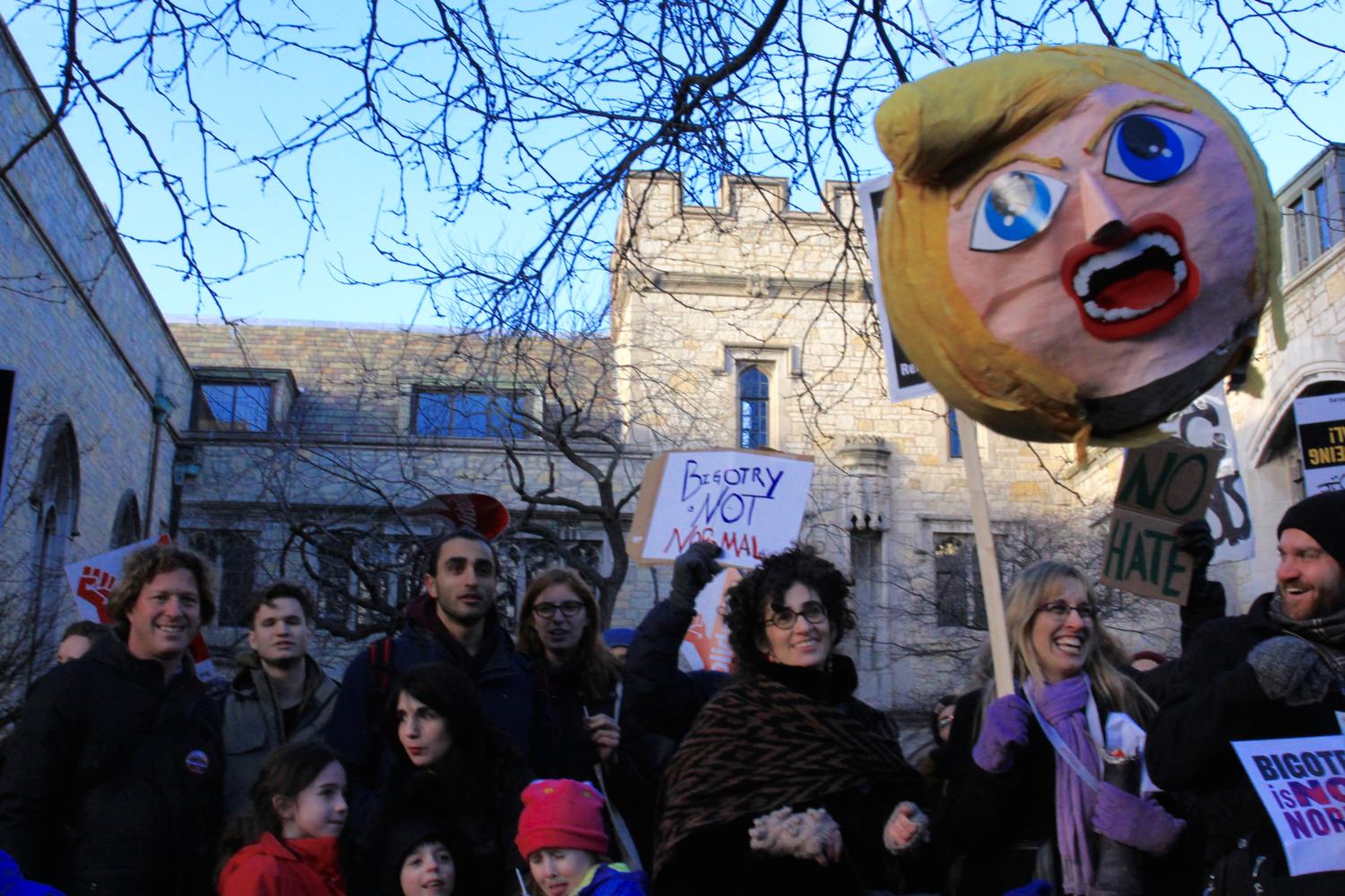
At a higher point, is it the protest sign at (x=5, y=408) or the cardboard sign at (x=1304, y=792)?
the protest sign at (x=5, y=408)

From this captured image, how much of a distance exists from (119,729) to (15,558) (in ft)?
36.0

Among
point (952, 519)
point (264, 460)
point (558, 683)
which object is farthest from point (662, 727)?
point (952, 519)

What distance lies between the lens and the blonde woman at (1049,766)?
3.05m

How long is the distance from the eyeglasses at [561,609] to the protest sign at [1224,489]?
111 inches

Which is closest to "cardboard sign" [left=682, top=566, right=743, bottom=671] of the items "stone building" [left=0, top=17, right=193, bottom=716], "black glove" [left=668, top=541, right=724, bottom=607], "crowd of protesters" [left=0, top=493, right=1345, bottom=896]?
"crowd of protesters" [left=0, top=493, right=1345, bottom=896]

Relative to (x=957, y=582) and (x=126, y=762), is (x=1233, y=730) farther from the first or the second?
(x=957, y=582)

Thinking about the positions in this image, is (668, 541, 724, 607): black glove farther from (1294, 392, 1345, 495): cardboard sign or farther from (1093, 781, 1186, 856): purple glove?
(1294, 392, 1345, 495): cardboard sign

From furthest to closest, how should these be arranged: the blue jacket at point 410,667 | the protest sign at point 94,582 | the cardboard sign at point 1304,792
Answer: the protest sign at point 94,582, the blue jacket at point 410,667, the cardboard sign at point 1304,792

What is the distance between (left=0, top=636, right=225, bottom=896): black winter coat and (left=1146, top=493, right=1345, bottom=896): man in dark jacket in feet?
8.32

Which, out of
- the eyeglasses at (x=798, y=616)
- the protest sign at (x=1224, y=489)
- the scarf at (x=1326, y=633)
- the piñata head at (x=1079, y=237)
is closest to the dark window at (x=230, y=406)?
the protest sign at (x=1224, y=489)

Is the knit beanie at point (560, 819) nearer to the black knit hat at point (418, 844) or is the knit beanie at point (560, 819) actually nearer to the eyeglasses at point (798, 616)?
the black knit hat at point (418, 844)

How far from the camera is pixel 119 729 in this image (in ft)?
11.9

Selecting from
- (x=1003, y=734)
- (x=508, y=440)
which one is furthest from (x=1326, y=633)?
(x=508, y=440)

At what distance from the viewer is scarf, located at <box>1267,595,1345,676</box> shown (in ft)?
8.68
